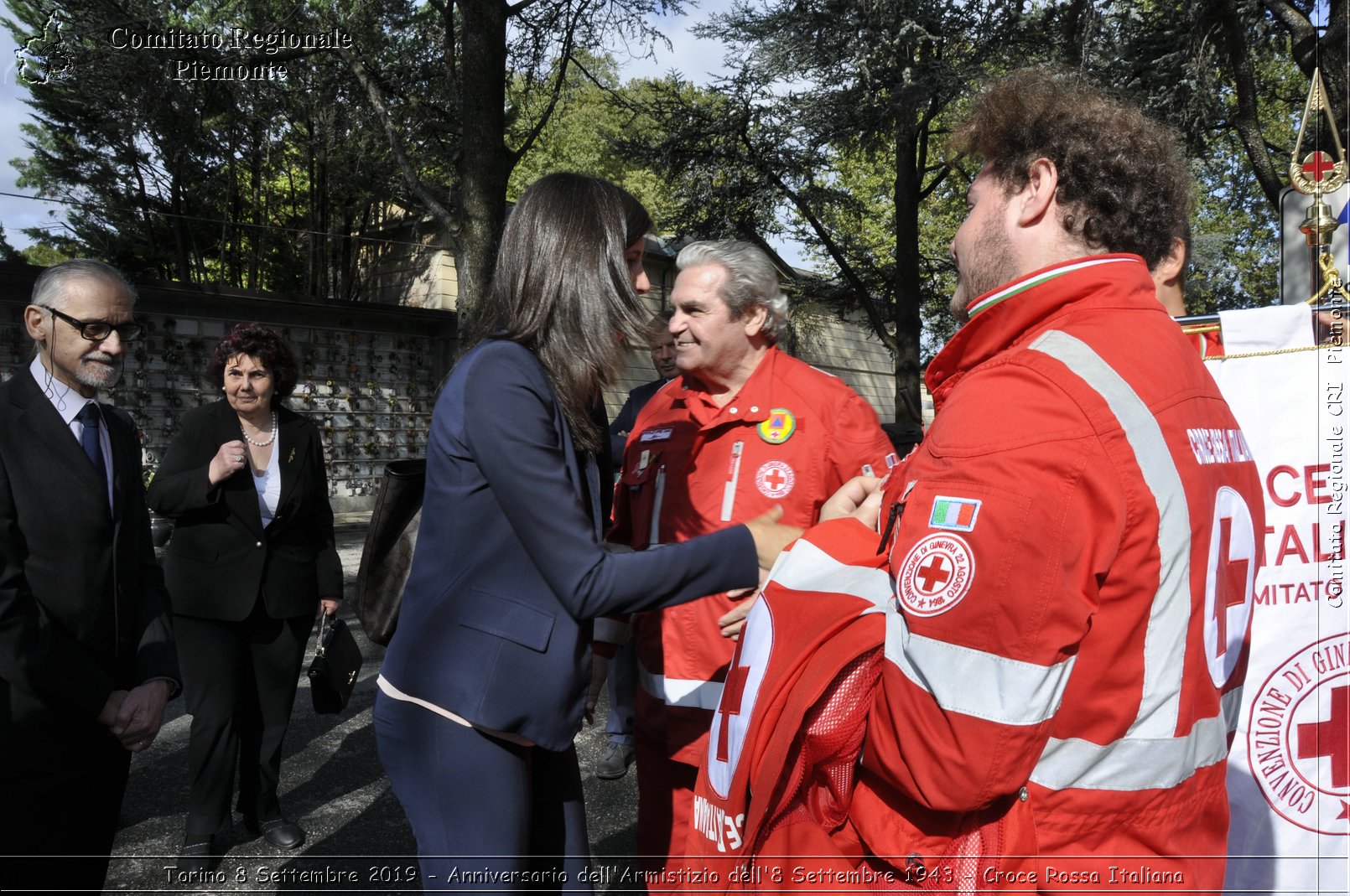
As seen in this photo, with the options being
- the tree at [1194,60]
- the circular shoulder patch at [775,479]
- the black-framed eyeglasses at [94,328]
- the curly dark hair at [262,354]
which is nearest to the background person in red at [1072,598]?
the circular shoulder patch at [775,479]

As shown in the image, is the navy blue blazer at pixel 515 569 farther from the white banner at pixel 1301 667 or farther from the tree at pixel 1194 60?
the tree at pixel 1194 60

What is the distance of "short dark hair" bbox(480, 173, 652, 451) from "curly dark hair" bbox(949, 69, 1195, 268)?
79cm

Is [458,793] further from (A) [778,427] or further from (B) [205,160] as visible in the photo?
(B) [205,160]

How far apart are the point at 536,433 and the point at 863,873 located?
0.99m

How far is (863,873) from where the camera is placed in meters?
1.51

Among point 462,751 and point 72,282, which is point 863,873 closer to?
point 462,751

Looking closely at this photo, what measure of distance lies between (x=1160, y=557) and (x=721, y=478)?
5.67ft

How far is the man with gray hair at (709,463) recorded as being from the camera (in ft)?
9.23

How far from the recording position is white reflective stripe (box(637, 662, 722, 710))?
9.10ft

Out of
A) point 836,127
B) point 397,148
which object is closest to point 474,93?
point 397,148

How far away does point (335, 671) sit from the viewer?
11.2 feet

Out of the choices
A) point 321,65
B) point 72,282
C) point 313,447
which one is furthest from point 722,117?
point 72,282

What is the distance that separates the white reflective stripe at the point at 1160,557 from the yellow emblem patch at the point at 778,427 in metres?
1.59

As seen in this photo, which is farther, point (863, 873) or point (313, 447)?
point (313, 447)
